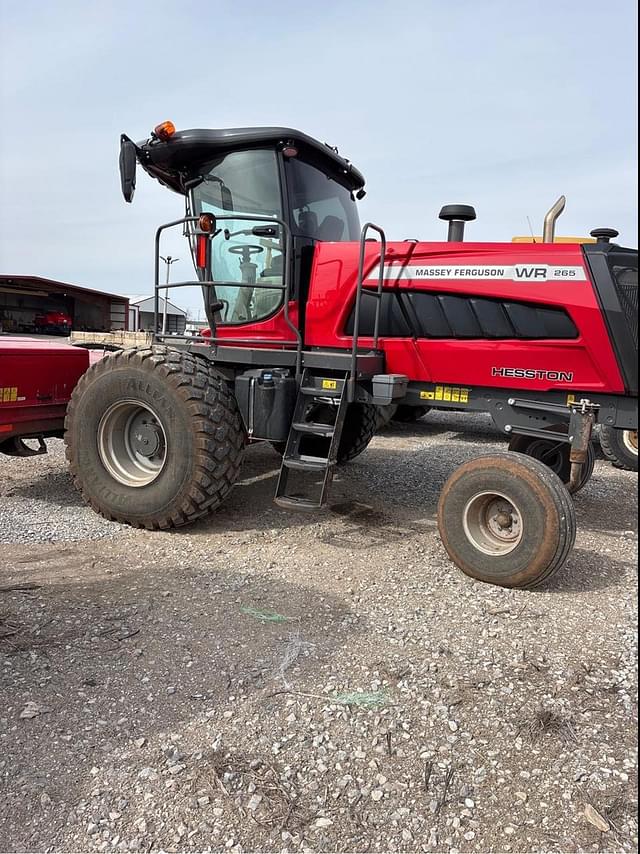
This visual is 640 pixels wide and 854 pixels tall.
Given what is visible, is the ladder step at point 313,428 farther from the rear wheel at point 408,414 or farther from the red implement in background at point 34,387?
the rear wheel at point 408,414

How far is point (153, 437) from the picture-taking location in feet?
15.8

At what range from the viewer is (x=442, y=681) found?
8.96 ft

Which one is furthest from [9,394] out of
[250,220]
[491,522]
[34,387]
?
[491,522]

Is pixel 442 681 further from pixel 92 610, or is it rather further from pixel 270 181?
pixel 270 181

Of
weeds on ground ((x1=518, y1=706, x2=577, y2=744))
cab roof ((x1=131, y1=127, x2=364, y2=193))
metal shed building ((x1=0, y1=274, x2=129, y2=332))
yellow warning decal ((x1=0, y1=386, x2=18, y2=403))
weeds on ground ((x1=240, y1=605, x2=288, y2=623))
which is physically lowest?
weeds on ground ((x1=518, y1=706, x2=577, y2=744))

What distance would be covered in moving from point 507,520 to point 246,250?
2751 mm

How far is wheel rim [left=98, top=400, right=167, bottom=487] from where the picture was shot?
4.79 meters

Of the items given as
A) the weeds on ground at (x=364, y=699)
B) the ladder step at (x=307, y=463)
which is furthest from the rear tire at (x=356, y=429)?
the weeds on ground at (x=364, y=699)

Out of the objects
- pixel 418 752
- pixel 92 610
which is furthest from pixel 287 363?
pixel 418 752

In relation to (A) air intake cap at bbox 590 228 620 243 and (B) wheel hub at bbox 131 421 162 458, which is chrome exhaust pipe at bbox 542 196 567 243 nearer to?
(A) air intake cap at bbox 590 228 620 243

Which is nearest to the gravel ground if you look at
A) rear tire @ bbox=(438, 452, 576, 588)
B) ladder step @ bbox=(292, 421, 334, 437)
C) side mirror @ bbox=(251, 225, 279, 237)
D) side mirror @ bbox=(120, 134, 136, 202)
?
rear tire @ bbox=(438, 452, 576, 588)

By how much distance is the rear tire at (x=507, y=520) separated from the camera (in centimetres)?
360

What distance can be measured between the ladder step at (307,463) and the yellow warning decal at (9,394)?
2.27 m

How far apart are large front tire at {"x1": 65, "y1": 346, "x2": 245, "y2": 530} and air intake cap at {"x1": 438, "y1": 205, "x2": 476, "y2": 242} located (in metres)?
1.98
